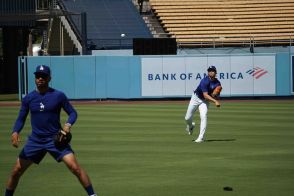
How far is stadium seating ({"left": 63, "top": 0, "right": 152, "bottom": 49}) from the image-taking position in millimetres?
43219

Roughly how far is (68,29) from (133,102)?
11.1 m

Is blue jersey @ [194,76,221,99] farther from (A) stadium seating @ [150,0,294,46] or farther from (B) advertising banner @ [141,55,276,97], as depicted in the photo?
(A) stadium seating @ [150,0,294,46]

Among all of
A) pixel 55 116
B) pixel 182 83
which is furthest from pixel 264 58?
pixel 55 116

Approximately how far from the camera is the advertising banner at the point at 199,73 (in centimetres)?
3581

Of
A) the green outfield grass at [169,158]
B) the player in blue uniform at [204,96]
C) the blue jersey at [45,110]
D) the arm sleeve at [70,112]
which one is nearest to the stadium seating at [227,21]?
the green outfield grass at [169,158]

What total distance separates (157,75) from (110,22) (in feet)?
33.7

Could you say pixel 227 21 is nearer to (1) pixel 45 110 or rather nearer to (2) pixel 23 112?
(2) pixel 23 112

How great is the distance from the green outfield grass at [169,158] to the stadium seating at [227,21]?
1744 cm

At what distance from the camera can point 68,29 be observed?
4438cm

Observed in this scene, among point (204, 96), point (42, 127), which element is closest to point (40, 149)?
point (42, 127)

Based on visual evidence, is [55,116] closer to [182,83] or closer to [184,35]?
[182,83]

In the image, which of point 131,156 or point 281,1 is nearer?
point 131,156

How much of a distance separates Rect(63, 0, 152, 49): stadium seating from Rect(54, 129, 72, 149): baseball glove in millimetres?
32631

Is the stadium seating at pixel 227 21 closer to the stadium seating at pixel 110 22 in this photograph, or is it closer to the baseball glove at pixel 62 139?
the stadium seating at pixel 110 22
